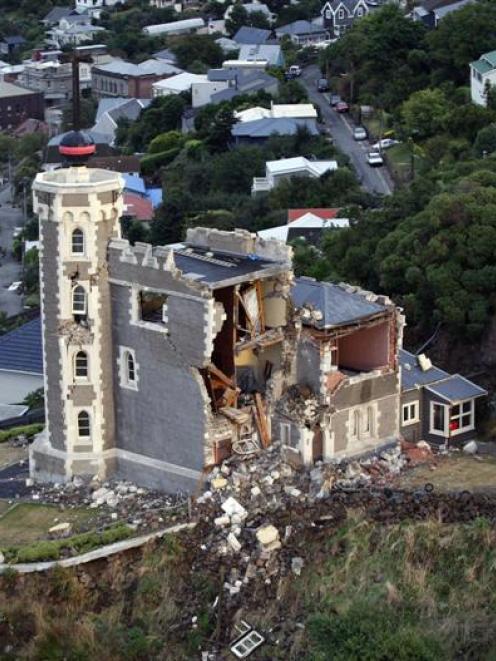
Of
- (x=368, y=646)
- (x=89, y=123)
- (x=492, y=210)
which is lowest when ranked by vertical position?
(x=89, y=123)

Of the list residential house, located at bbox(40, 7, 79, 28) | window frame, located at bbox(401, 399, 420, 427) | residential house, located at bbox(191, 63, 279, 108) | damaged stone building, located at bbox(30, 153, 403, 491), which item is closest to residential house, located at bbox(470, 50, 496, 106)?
residential house, located at bbox(191, 63, 279, 108)

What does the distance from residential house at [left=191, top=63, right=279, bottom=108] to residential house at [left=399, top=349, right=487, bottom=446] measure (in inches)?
2234

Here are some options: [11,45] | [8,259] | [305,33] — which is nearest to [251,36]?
[305,33]

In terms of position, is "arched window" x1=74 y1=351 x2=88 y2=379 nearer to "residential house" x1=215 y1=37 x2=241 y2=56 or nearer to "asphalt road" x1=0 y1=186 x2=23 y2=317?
"asphalt road" x1=0 y1=186 x2=23 y2=317

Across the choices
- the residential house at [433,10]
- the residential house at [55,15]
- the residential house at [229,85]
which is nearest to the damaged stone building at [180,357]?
the residential house at [433,10]

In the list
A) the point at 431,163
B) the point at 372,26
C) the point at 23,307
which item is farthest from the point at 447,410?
the point at 372,26

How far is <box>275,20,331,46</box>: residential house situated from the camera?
116 meters

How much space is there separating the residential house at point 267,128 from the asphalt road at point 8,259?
1254 centimetres

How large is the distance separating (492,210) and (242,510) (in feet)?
40.0

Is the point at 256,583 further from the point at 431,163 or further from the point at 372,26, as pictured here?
the point at 372,26

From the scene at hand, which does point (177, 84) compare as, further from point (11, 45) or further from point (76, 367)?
point (76, 367)

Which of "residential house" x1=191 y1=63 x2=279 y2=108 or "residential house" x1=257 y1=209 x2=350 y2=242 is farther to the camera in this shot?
"residential house" x1=191 y1=63 x2=279 y2=108

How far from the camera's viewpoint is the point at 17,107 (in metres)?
116

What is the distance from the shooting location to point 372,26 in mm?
87625
